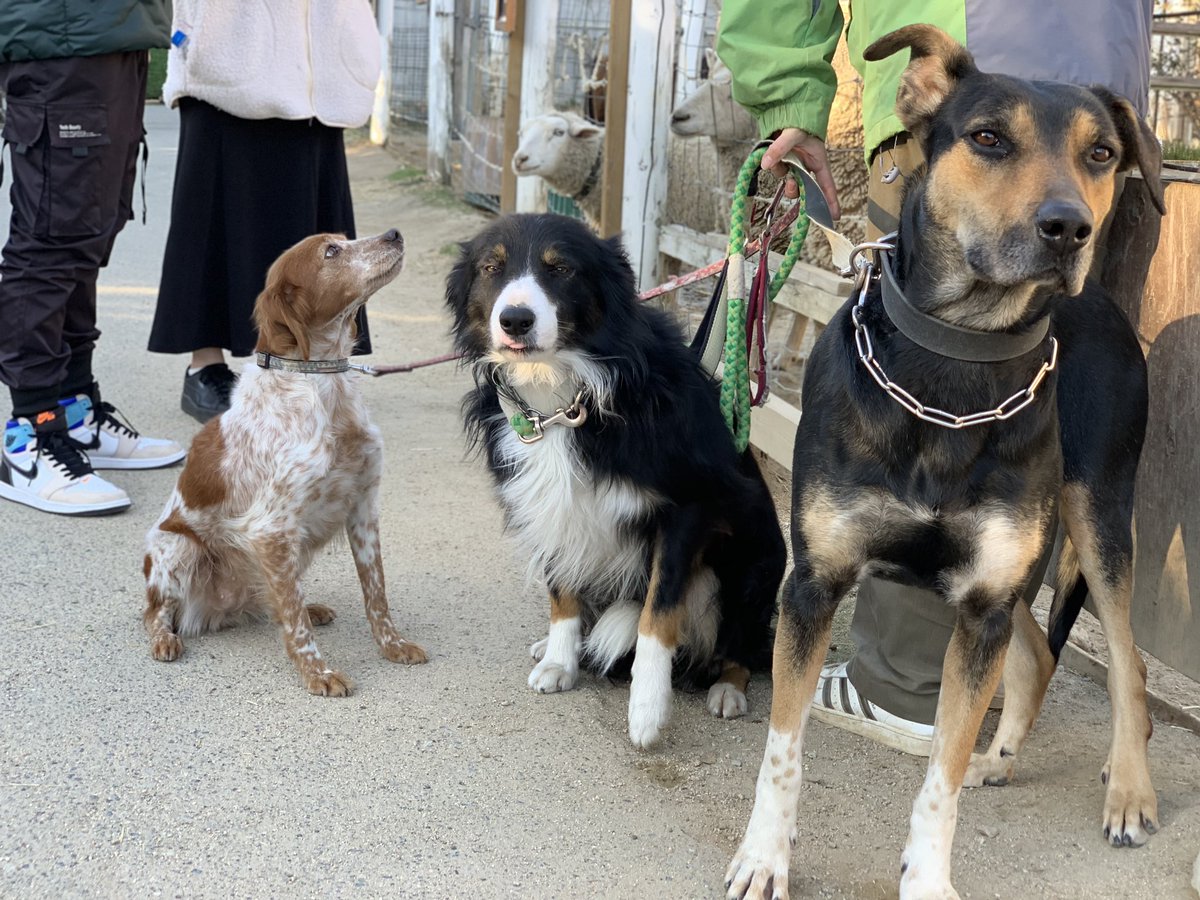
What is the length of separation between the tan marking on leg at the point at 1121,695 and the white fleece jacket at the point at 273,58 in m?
3.80

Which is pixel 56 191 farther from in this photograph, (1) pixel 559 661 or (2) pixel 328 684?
(1) pixel 559 661

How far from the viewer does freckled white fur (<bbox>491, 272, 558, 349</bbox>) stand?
3.17m

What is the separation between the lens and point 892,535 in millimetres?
2447

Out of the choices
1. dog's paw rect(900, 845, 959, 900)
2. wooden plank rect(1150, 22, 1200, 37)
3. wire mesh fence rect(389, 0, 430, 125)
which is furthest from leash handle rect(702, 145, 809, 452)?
wire mesh fence rect(389, 0, 430, 125)

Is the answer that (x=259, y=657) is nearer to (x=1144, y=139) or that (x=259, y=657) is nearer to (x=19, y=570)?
(x=19, y=570)

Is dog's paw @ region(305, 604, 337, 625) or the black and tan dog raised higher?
the black and tan dog

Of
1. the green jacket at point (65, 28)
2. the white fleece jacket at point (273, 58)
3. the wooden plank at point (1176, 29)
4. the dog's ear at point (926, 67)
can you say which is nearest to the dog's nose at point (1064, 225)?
the dog's ear at point (926, 67)

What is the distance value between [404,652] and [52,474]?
1.87 m

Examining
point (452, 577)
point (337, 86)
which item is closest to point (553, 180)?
point (337, 86)

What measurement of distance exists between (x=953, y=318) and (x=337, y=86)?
3.82 metres

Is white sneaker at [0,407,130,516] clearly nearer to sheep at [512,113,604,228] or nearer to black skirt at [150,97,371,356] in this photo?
black skirt at [150,97,371,356]

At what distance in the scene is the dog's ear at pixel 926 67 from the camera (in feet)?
7.68

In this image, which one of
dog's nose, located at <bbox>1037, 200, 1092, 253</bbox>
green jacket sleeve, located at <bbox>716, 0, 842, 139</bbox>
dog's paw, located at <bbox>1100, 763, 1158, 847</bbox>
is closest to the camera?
dog's nose, located at <bbox>1037, 200, 1092, 253</bbox>

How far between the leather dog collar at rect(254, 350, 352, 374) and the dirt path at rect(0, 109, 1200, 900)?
2.85ft
